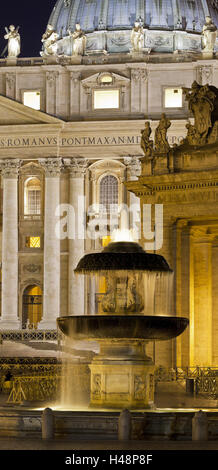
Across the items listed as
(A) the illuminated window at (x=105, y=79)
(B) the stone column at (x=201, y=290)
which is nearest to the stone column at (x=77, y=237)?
(A) the illuminated window at (x=105, y=79)

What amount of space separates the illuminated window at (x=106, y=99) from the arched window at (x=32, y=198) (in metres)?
7.16

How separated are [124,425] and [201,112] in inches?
455

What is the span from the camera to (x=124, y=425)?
22.9 metres

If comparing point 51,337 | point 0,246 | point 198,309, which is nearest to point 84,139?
point 0,246

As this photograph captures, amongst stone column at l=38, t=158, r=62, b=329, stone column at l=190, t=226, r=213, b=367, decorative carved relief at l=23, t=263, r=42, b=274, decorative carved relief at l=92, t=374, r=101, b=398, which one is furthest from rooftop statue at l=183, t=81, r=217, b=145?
decorative carved relief at l=23, t=263, r=42, b=274

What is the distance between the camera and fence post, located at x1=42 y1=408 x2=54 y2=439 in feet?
75.8

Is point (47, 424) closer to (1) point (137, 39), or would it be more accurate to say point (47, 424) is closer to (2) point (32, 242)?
(2) point (32, 242)

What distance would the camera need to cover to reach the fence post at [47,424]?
75.8 feet

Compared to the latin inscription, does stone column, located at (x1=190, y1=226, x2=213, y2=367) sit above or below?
below

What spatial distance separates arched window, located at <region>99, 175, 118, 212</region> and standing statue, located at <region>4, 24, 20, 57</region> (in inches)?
479

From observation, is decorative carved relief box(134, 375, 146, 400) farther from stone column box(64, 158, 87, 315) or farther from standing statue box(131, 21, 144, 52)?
standing statue box(131, 21, 144, 52)

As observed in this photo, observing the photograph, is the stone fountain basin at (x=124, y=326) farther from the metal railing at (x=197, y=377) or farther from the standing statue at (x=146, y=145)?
the standing statue at (x=146, y=145)

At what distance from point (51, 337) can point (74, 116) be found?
17274 mm

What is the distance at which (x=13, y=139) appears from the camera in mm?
83375
